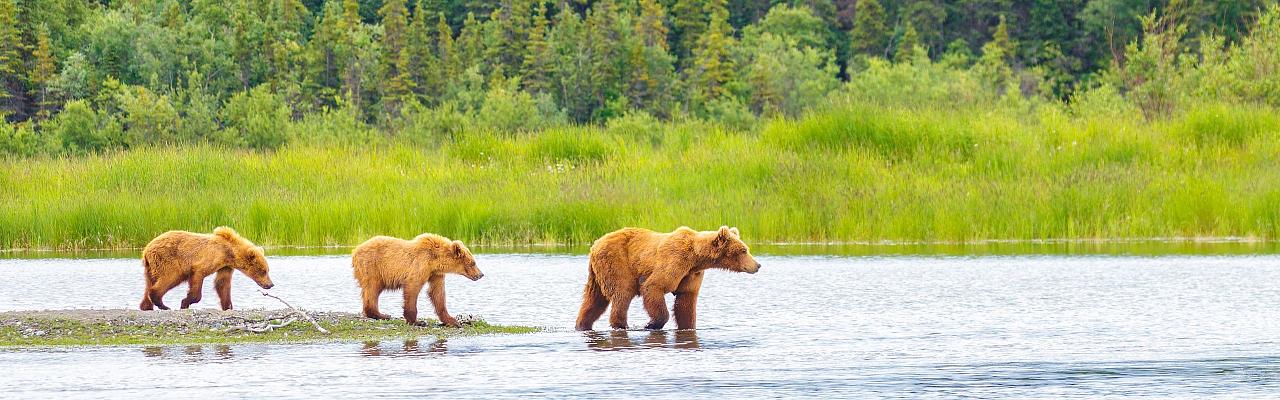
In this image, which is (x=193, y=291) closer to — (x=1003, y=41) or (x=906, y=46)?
(x=906, y=46)

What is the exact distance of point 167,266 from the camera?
43.6 feet

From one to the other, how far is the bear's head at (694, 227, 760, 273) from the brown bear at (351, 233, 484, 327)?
1.61 metres

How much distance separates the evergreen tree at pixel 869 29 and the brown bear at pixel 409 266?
6603cm

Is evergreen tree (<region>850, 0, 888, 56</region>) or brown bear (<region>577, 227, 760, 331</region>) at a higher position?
evergreen tree (<region>850, 0, 888, 56</region>)

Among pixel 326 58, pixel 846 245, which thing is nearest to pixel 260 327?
pixel 846 245

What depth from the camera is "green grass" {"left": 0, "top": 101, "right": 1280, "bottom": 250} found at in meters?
24.3

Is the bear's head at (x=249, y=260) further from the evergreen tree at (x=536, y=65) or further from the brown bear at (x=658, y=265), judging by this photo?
the evergreen tree at (x=536, y=65)

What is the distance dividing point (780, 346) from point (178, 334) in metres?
3.96

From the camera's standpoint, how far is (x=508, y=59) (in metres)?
71.9

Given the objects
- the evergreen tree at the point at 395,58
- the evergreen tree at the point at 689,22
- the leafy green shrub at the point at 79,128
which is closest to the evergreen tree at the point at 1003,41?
the evergreen tree at the point at 689,22

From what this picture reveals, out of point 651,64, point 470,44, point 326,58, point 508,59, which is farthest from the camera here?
point 508,59

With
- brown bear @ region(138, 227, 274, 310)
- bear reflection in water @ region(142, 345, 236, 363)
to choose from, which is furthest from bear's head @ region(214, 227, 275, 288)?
bear reflection in water @ region(142, 345, 236, 363)

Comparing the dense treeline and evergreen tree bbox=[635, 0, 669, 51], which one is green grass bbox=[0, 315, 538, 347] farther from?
evergreen tree bbox=[635, 0, 669, 51]

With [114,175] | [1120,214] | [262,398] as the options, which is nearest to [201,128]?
[114,175]
